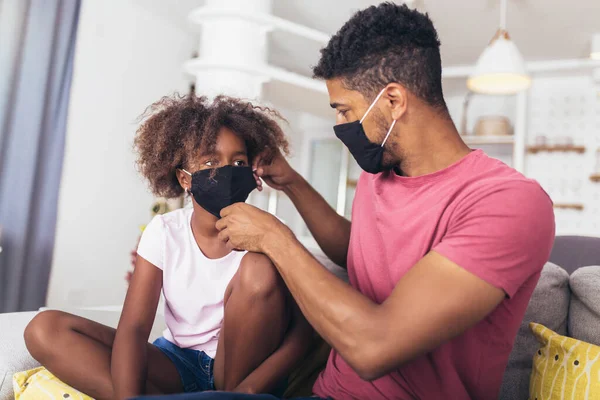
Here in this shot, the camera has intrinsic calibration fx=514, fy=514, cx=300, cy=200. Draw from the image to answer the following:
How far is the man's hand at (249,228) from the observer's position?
1.15m

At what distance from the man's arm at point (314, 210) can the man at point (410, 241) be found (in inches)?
9.1

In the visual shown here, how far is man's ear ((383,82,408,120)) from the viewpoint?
3.76 ft

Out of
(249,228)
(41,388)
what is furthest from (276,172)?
(41,388)

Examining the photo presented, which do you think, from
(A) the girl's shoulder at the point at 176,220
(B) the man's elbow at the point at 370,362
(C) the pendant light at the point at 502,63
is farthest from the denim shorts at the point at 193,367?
(C) the pendant light at the point at 502,63

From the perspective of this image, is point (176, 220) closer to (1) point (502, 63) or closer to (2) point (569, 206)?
(1) point (502, 63)

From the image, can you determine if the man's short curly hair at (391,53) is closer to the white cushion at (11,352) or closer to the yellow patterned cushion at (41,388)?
the yellow patterned cushion at (41,388)

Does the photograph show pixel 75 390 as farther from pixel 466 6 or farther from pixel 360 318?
pixel 466 6

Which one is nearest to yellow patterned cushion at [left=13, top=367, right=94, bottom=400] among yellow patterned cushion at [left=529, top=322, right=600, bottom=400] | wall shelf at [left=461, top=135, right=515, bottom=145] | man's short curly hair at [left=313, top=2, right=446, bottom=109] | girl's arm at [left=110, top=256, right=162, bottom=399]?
girl's arm at [left=110, top=256, right=162, bottom=399]

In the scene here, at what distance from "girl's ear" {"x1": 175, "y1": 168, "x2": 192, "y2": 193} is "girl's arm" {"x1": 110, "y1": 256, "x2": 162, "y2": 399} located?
26 centimetres

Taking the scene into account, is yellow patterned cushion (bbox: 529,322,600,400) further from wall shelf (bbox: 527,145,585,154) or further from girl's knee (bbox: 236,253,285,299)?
wall shelf (bbox: 527,145,585,154)

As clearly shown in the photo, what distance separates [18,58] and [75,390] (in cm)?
262

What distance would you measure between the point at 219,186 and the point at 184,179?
191mm

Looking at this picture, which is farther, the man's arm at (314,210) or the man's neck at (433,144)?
the man's arm at (314,210)

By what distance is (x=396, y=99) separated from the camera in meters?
1.16
